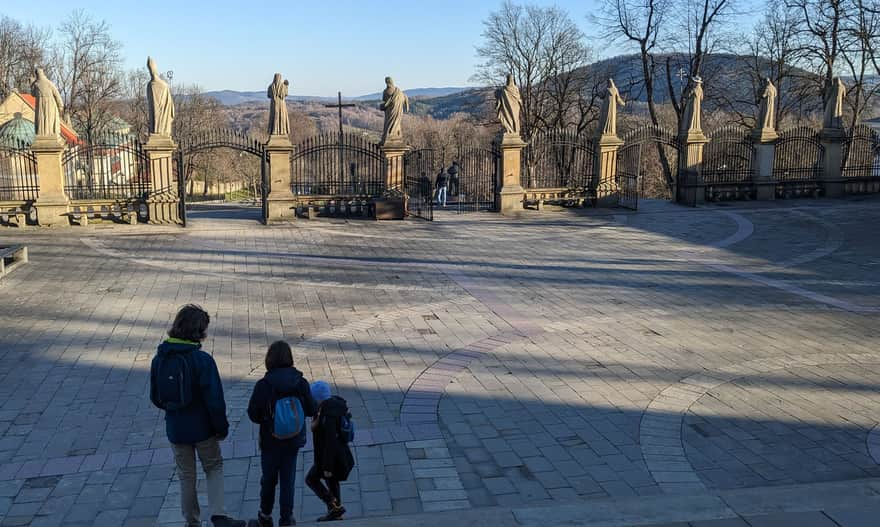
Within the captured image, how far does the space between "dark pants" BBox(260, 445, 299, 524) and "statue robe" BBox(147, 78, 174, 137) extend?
17.3 metres

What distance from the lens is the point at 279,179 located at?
67.8 feet

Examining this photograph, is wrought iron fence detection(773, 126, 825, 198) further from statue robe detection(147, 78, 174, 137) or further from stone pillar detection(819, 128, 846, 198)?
statue robe detection(147, 78, 174, 137)

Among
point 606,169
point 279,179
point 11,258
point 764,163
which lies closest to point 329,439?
point 11,258

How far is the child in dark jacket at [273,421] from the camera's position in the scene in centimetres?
422

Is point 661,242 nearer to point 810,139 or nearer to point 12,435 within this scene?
point 810,139

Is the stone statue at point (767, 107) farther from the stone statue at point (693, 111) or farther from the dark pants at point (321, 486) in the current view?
the dark pants at point (321, 486)

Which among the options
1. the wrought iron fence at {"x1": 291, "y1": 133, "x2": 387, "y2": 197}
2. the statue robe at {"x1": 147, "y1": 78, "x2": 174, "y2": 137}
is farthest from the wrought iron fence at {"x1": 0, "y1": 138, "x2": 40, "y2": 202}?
the wrought iron fence at {"x1": 291, "y1": 133, "x2": 387, "y2": 197}

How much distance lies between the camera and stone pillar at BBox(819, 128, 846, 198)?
25.8 metres

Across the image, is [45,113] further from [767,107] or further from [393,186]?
[767,107]

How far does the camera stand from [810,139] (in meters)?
25.9

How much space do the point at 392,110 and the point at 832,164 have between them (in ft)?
54.7

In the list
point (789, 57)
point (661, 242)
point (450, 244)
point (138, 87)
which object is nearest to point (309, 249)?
point (450, 244)

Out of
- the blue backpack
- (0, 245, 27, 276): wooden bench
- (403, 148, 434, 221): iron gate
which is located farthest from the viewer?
(403, 148, 434, 221): iron gate

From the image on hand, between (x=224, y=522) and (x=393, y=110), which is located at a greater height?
(x=393, y=110)
